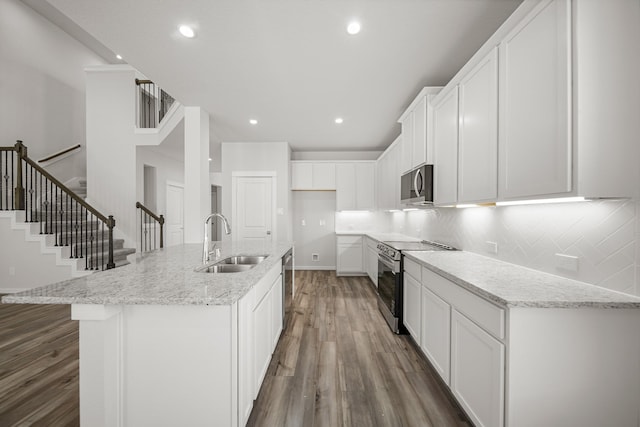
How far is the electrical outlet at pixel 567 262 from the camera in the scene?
1.47 m

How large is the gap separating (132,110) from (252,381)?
19.3 ft

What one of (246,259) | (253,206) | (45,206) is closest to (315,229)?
(253,206)

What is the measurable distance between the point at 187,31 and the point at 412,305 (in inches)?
120

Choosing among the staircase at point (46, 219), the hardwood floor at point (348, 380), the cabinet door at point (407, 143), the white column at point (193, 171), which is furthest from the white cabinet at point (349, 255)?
the staircase at point (46, 219)

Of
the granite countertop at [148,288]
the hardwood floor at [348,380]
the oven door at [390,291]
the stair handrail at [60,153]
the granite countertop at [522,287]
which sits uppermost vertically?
the stair handrail at [60,153]

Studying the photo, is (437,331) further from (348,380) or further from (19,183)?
(19,183)

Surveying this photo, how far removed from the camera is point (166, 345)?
52.1 inches

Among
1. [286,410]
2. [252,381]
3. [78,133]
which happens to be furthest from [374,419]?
[78,133]

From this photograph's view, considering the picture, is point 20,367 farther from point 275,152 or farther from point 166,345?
point 275,152

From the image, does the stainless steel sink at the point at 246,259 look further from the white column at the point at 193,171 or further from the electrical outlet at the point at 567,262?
the electrical outlet at the point at 567,262

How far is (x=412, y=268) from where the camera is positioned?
8.18 ft

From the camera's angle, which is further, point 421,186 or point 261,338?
point 421,186

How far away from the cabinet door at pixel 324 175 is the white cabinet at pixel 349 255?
118 centimetres

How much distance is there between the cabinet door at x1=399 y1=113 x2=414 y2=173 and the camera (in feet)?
10.6
